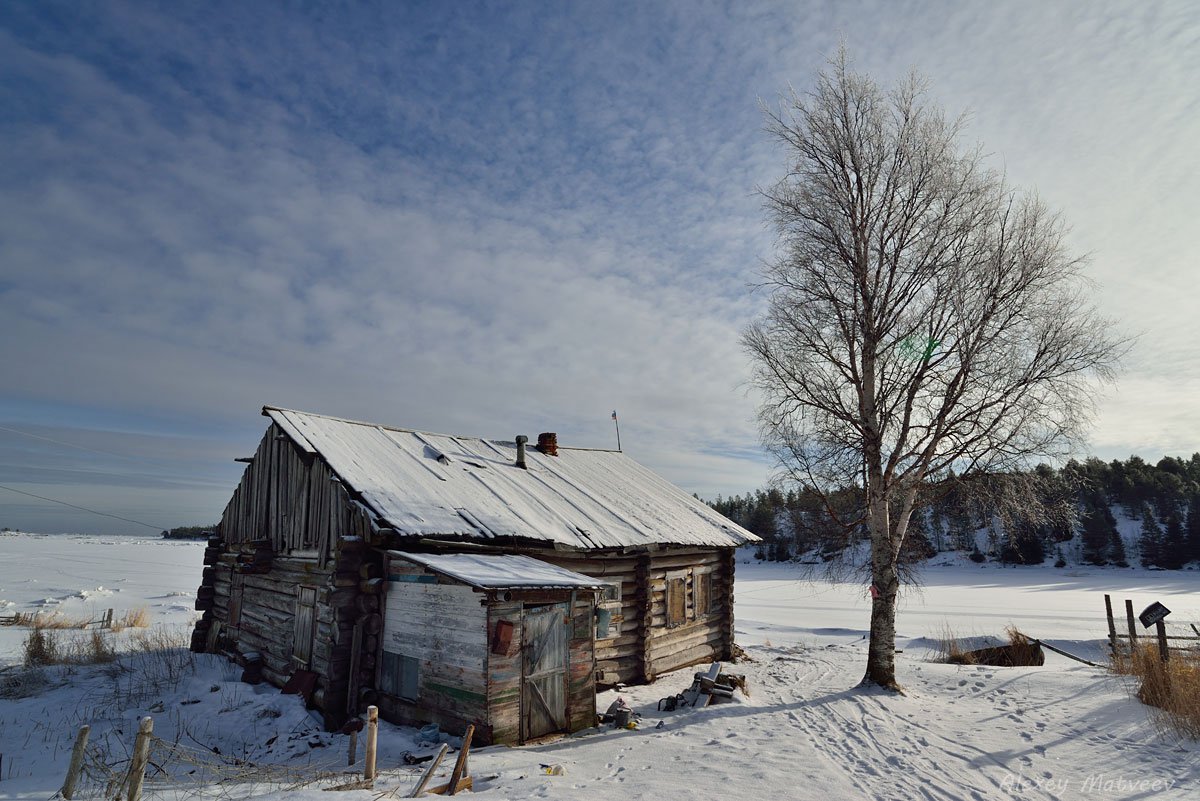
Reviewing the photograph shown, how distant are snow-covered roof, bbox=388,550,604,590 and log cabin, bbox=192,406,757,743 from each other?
2.0 inches

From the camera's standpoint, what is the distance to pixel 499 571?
34.6ft

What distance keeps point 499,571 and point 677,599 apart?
8.18 meters

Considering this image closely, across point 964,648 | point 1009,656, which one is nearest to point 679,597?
point 964,648

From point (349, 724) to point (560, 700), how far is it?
364 cm

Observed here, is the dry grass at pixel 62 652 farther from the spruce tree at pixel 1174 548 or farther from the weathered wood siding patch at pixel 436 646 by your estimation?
the spruce tree at pixel 1174 548

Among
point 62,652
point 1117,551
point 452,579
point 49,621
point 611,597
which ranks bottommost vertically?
point 1117,551

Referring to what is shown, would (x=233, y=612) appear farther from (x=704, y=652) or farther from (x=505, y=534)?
(x=704, y=652)

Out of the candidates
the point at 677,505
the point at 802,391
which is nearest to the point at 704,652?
the point at 677,505

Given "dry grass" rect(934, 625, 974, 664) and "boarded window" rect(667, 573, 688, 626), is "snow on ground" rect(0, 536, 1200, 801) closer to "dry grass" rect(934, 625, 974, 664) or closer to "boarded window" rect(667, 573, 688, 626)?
"boarded window" rect(667, 573, 688, 626)

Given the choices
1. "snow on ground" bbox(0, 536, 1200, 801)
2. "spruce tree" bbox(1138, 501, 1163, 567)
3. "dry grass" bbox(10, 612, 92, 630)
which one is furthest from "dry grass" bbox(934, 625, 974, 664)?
"spruce tree" bbox(1138, 501, 1163, 567)

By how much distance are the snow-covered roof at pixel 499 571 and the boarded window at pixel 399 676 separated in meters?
1.89

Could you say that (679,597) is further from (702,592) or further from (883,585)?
(883,585)

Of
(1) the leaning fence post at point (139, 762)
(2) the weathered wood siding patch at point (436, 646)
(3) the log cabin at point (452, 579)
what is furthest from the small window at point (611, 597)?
(1) the leaning fence post at point (139, 762)

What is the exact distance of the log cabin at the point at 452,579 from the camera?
402 inches
